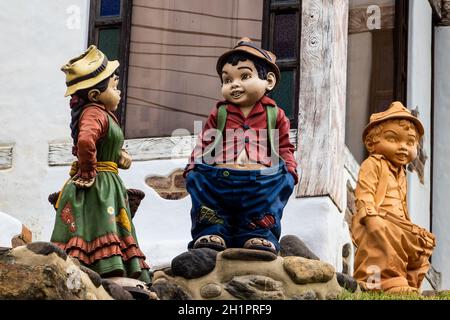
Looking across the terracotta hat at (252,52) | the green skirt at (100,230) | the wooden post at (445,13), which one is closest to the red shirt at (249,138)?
the terracotta hat at (252,52)

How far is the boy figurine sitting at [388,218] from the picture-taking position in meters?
11.6

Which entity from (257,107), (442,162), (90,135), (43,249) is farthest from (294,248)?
(442,162)

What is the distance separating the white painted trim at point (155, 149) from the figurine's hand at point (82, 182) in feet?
10.0

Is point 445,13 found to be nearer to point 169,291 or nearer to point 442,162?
point 442,162

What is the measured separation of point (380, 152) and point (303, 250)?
1.01 m

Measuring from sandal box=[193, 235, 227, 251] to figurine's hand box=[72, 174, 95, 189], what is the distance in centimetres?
81

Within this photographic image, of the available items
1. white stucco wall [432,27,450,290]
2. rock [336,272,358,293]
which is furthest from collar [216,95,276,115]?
white stucco wall [432,27,450,290]

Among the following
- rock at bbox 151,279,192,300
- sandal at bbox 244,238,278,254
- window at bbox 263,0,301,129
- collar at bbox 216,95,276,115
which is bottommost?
rock at bbox 151,279,192,300

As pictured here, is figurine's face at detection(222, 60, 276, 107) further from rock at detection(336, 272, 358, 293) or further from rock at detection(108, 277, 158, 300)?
rock at detection(108, 277, 158, 300)

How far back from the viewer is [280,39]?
45.5 ft

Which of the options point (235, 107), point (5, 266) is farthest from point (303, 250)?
point (5, 266)

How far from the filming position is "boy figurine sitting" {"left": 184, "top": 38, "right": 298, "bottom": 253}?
35.0ft
